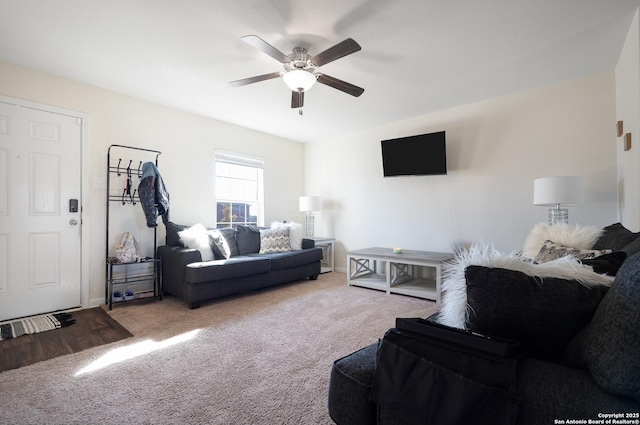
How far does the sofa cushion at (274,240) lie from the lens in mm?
4188

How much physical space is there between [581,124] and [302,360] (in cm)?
374

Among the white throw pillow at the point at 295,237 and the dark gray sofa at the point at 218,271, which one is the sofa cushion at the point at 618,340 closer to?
the dark gray sofa at the point at 218,271

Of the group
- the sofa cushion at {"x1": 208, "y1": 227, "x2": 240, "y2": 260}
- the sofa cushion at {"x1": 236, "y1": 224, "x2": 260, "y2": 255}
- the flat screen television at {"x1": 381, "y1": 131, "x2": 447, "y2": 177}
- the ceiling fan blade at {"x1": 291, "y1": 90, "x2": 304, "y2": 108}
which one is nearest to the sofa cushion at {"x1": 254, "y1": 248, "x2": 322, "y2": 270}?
the sofa cushion at {"x1": 236, "y1": 224, "x2": 260, "y2": 255}

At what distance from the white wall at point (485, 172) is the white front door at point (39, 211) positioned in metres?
3.71

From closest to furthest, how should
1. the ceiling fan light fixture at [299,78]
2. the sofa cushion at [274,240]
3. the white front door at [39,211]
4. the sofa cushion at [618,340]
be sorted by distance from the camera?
the sofa cushion at [618,340], the ceiling fan light fixture at [299,78], the white front door at [39,211], the sofa cushion at [274,240]

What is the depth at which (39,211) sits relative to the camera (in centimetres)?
291

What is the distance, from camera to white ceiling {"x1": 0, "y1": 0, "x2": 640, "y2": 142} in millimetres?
2018

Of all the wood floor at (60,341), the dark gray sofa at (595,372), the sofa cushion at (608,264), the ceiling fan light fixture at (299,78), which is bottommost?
the wood floor at (60,341)

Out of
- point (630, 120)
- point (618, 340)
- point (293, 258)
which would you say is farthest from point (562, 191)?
point (293, 258)

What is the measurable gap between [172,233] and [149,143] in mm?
1211

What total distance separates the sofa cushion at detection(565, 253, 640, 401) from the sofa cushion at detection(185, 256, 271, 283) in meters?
3.02

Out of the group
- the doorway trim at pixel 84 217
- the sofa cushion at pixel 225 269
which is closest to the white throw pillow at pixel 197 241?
the sofa cushion at pixel 225 269

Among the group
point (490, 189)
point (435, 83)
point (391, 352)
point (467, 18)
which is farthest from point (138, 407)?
point (490, 189)

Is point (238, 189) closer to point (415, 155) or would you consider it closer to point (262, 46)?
point (415, 155)
